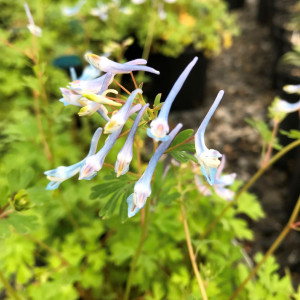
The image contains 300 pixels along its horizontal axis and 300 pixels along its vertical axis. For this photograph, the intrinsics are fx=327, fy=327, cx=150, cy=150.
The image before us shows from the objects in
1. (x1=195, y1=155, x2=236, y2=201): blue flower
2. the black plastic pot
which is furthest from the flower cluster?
the black plastic pot

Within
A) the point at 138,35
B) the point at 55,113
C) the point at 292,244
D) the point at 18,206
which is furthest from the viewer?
the point at 138,35

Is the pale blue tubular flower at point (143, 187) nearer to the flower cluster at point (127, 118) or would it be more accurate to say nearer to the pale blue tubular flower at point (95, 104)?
the flower cluster at point (127, 118)

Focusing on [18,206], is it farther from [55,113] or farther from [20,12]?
[20,12]

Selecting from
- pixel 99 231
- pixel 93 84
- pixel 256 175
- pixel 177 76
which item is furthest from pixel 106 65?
pixel 177 76

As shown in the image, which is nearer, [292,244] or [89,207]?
[89,207]

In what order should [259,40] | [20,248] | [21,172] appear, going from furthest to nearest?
1. [259,40]
2. [20,248]
3. [21,172]

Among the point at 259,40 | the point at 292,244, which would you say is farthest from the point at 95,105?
the point at 259,40
